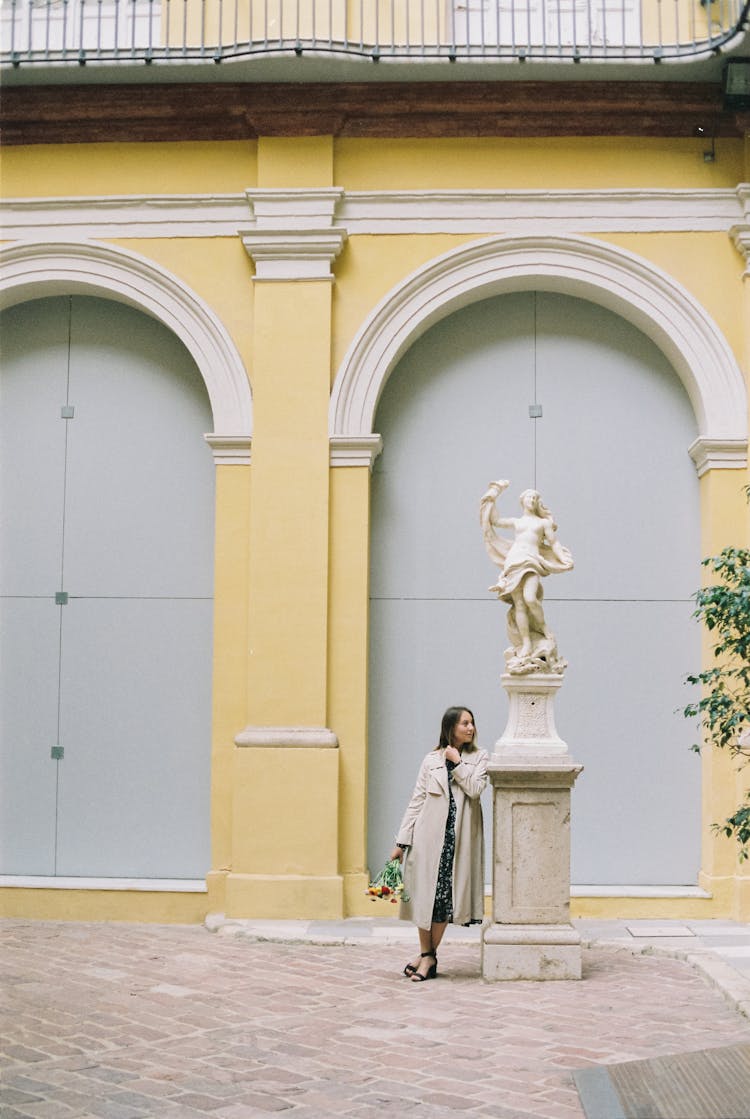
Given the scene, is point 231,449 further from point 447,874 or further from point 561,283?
point 447,874

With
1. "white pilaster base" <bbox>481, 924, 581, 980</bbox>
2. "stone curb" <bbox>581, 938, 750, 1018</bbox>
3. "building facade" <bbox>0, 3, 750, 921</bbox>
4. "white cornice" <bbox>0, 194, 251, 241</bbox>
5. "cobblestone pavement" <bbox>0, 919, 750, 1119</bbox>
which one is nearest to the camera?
"cobblestone pavement" <bbox>0, 919, 750, 1119</bbox>

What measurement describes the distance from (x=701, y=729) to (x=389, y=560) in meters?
2.72

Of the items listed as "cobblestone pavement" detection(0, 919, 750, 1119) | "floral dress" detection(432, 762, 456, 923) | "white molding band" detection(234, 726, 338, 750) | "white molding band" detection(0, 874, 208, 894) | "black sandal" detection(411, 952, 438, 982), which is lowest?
"cobblestone pavement" detection(0, 919, 750, 1119)

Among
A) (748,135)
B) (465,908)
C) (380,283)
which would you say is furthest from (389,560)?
(748,135)

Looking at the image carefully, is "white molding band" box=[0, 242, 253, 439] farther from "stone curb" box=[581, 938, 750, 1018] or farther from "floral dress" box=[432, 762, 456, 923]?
"stone curb" box=[581, 938, 750, 1018]

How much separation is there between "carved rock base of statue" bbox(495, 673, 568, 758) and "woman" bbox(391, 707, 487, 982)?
0.23 metres

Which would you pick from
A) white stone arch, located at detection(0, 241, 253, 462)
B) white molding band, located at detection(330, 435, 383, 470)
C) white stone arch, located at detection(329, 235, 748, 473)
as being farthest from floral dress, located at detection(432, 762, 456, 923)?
white stone arch, located at detection(0, 241, 253, 462)

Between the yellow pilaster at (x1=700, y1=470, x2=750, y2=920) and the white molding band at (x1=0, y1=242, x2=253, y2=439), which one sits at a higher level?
the white molding band at (x1=0, y1=242, x2=253, y2=439)

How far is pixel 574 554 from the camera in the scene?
414 inches

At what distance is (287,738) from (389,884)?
1.34 metres

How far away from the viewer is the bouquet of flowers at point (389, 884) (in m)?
9.74

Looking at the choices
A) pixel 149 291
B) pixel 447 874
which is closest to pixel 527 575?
pixel 447 874

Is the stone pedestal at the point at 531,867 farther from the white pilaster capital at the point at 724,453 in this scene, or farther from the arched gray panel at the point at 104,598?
the arched gray panel at the point at 104,598

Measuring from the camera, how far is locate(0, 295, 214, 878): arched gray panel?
10.5 m
